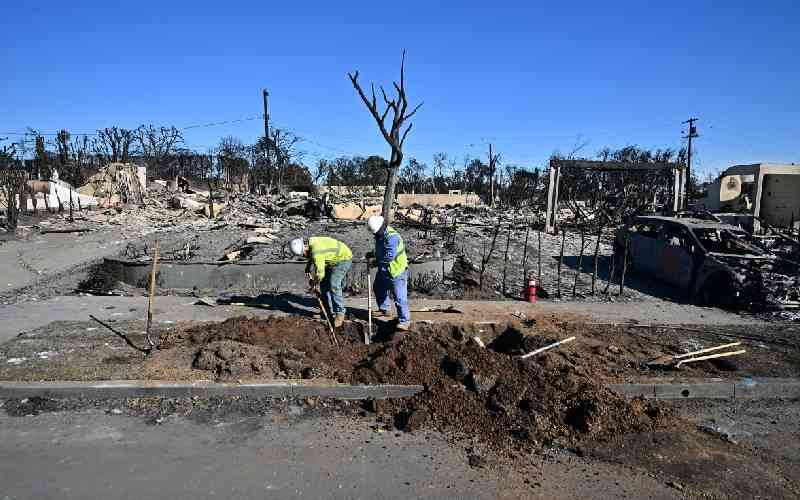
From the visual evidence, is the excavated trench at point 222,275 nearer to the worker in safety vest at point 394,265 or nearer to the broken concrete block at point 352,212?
the worker in safety vest at point 394,265

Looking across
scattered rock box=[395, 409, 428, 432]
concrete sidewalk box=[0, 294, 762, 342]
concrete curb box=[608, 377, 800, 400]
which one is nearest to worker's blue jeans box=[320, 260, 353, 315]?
concrete sidewalk box=[0, 294, 762, 342]

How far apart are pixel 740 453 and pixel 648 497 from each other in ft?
4.40

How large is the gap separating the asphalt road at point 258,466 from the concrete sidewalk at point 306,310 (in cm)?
368

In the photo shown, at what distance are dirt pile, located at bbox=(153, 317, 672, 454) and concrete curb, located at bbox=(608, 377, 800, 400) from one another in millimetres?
453

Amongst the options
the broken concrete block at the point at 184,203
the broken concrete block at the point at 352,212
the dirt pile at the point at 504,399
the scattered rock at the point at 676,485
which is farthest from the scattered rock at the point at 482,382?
the broken concrete block at the point at 184,203

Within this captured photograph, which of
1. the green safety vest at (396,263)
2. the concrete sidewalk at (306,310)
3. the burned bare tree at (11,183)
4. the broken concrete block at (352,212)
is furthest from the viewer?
the broken concrete block at (352,212)

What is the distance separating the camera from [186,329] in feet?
24.6

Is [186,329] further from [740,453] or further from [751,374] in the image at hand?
[751,374]

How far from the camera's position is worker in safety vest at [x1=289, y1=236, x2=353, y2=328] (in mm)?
7582

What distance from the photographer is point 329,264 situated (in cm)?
789

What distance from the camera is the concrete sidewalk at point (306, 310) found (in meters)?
8.46

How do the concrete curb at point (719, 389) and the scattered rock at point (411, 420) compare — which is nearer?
the scattered rock at point (411, 420)

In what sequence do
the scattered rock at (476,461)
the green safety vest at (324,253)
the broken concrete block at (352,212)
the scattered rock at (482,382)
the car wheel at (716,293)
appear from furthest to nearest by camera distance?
1. the broken concrete block at (352,212)
2. the car wheel at (716,293)
3. the green safety vest at (324,253)
4. the scattered rock at (482,382)
5. the scattered rock at (476,461)

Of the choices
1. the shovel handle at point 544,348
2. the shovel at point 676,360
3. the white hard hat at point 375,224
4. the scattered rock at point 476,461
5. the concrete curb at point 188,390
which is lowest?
the scattered rock at point 476,461
